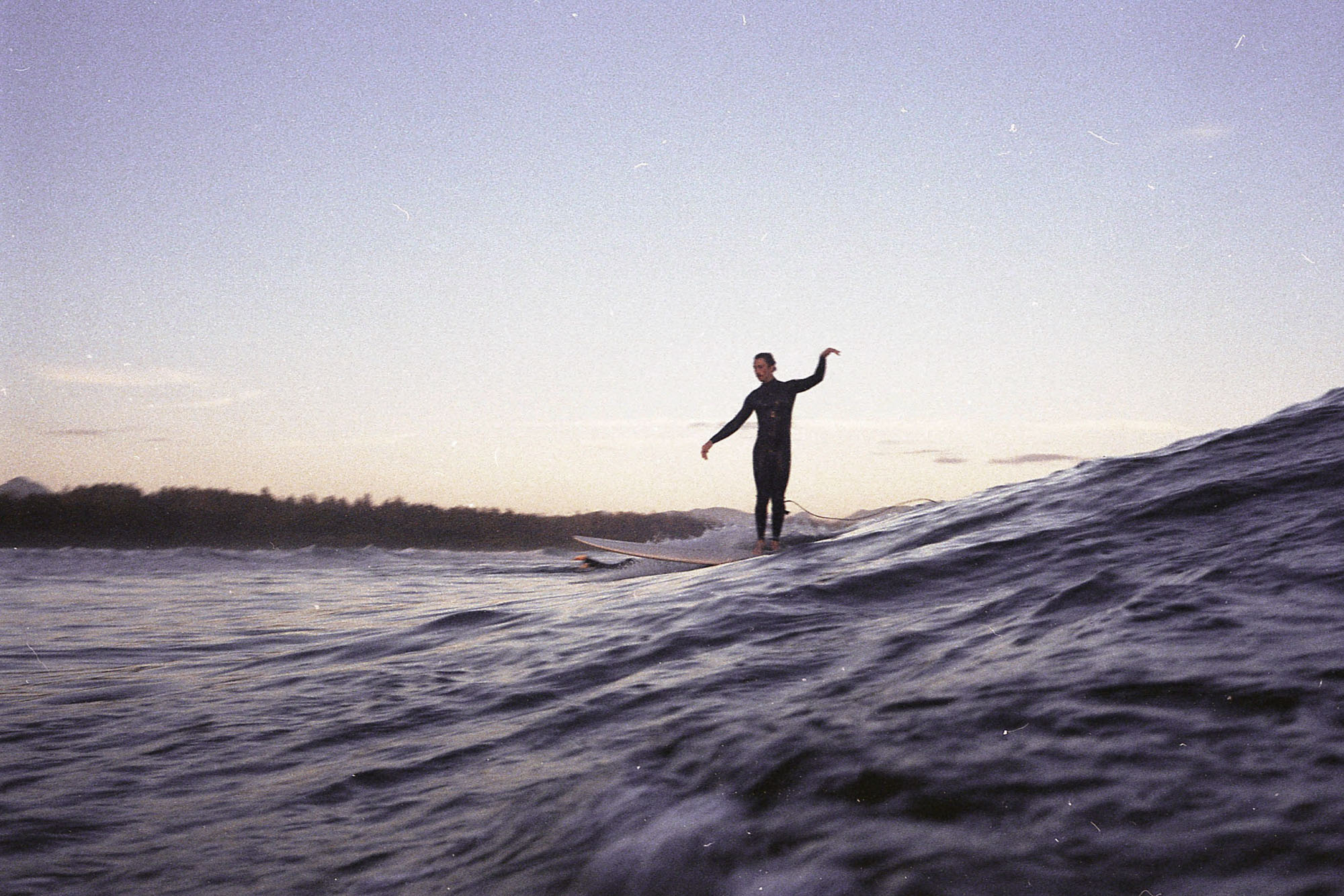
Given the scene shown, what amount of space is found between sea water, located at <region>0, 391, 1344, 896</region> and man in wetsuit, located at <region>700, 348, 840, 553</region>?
3842mm

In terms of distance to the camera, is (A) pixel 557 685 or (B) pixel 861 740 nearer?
(B) pixel 861 740

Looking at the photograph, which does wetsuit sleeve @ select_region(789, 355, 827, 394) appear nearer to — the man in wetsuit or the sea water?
the man in wetsuit

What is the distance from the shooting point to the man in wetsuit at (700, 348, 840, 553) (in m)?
10.2

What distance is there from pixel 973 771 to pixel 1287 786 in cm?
72

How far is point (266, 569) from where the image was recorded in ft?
66.2

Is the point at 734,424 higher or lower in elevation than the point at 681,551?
higher

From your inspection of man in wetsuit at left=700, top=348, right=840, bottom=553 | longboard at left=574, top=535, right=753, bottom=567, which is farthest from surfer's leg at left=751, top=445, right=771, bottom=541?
longboard at left=574, top=535, right=753, bottom=567

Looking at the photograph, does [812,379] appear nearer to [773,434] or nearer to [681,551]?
[773,434]

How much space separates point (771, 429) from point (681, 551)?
3.05 meters

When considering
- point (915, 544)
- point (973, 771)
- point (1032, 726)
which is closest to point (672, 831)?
point (973, 771)

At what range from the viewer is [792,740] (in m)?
2.78

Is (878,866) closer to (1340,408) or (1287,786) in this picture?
(1287,786)

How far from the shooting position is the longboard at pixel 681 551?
10.6 meters

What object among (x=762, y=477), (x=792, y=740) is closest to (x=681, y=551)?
(x=762, y=477)
